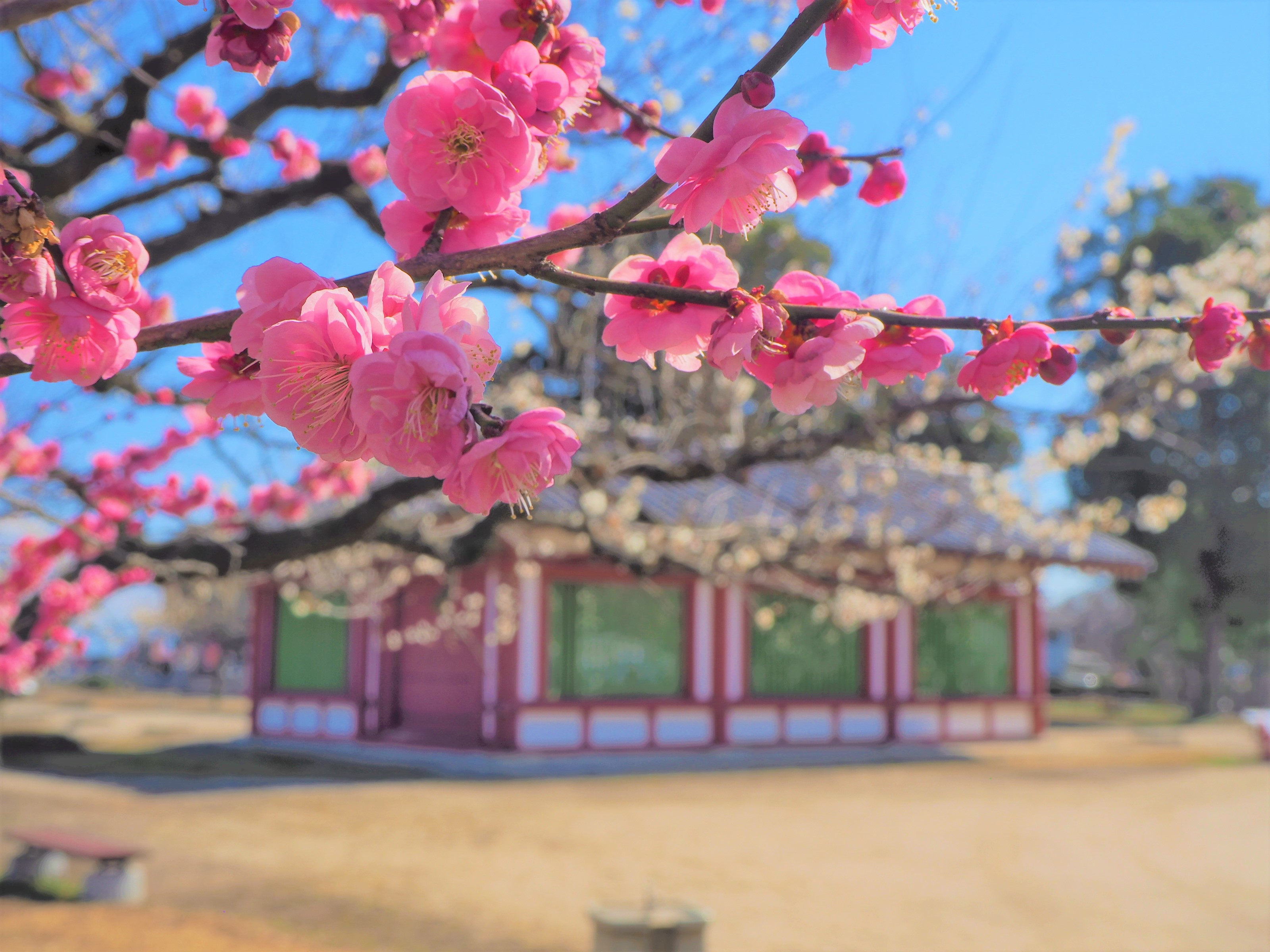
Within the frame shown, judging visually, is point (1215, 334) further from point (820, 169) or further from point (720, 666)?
point (720, 666)

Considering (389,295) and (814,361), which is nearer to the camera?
(389,295)

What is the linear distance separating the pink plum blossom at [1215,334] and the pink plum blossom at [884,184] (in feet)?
2.24

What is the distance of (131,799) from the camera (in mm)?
10195

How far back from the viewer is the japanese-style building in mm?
13141

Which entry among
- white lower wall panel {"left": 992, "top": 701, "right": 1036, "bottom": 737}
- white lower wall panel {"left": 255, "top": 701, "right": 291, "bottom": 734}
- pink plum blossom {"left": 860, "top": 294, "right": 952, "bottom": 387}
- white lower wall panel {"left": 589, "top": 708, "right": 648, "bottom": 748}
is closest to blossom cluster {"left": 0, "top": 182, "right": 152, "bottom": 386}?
pink plum blossom {"left": 860, "top": 294, "right": 952, "bottom": 387}

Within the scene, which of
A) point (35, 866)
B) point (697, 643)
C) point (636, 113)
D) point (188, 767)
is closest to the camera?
point (636, 113)

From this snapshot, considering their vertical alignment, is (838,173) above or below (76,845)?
above

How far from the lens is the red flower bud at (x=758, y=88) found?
3.88 feet

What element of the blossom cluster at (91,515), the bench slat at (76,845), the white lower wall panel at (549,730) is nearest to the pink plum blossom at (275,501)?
the blossom cluster at (91,515)

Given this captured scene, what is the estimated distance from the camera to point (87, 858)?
19.8ft

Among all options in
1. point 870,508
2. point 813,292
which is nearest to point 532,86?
point 813,292

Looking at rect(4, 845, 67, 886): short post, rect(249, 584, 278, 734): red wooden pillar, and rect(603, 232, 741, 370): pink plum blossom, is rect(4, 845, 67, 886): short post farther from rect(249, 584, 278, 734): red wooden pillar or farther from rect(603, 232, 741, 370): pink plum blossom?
rect(249, 584, 278, 734): red wooden pillar

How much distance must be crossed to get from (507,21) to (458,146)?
33cm

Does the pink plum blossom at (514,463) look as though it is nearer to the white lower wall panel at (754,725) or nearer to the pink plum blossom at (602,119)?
the pink plum blossom at (602,119)
